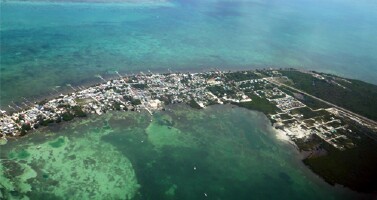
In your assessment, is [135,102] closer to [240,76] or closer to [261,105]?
[261,105]

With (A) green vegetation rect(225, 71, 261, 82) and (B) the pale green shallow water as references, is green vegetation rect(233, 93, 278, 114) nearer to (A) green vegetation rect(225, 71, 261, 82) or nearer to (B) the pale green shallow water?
(B) the pale green shallow water

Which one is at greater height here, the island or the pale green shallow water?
the island

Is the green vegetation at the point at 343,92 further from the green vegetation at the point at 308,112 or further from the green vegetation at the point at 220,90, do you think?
the green vegetation at the point at 220,90

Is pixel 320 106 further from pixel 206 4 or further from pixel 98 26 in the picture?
pixel 206 4

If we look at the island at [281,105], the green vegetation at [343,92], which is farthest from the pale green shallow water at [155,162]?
the green vegetation at [343,92]

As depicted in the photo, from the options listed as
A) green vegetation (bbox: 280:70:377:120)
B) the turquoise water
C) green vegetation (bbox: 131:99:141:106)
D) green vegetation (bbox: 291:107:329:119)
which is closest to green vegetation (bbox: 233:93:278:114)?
green vegetation (bbox: 291:107:329:119)

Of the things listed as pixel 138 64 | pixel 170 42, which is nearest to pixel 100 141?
pixel 138 64
